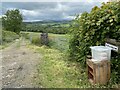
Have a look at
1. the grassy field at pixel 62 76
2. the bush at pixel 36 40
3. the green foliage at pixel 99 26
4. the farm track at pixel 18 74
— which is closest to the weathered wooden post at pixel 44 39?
the bush at pixel 36 40

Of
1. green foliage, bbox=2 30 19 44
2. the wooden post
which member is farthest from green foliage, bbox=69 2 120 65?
green foliage, bbox=2 30 19 44

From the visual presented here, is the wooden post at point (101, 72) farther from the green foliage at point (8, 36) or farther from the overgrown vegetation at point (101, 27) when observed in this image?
the green foliage at point (8, 36)

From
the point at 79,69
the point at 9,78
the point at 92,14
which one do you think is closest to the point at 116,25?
the point at 92,14

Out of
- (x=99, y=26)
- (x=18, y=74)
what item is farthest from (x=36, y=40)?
(x=99, y=26)

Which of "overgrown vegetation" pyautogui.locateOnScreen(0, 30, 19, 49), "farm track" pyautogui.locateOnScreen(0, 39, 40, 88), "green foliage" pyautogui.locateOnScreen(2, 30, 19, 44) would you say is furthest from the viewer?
"green foliage" pyautogui.locateOnScreen(2, 30, 19, 44)

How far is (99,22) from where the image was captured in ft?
14.3

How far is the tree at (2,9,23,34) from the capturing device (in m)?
12.9

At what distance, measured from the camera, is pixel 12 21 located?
13.9 metres

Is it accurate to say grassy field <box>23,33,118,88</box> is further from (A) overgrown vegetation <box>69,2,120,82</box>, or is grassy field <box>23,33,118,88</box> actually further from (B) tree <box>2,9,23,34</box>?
(B) tree <box>2,9,23,34</box>

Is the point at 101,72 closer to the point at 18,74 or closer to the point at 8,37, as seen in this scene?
the point at 18,74

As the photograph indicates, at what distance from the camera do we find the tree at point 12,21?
12.9 m

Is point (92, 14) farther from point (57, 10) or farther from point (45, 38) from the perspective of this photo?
point (45, 38)

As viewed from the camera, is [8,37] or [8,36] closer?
[8,37]

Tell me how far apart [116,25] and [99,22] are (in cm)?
38
